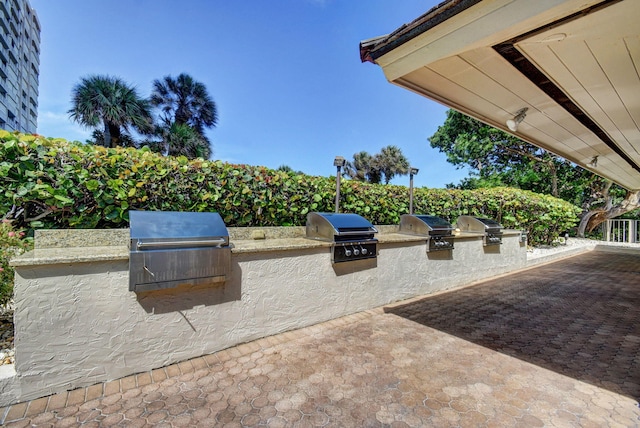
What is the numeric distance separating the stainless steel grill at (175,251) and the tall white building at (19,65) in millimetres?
47273

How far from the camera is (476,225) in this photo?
6.27 metres

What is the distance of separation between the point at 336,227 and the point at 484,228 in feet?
13.8

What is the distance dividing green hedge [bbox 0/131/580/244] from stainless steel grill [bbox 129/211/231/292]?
0.76m

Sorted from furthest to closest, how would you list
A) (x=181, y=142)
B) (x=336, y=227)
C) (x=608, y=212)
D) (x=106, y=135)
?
(x=608, y=212) → (x=181, y=142) → (x=106, y=135) → (x=336, y=227)

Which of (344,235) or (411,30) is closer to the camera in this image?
(411,30)

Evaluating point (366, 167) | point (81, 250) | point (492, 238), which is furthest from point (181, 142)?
point (366, 167)

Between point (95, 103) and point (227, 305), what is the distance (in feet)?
48.1

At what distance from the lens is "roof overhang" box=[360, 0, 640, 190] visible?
1.59 m

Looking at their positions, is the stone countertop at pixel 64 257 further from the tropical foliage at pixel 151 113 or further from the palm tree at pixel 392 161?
the palm tree at pixel 392 161

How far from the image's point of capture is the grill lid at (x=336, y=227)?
3.66 meters

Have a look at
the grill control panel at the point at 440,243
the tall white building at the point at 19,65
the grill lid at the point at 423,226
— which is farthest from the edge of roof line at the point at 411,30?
the tall white building at the point at 19,65

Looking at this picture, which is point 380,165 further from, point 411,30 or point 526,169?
point 411,30

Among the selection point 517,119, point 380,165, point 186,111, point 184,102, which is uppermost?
point 380,165

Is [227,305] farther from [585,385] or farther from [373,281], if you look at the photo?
[585,385]
